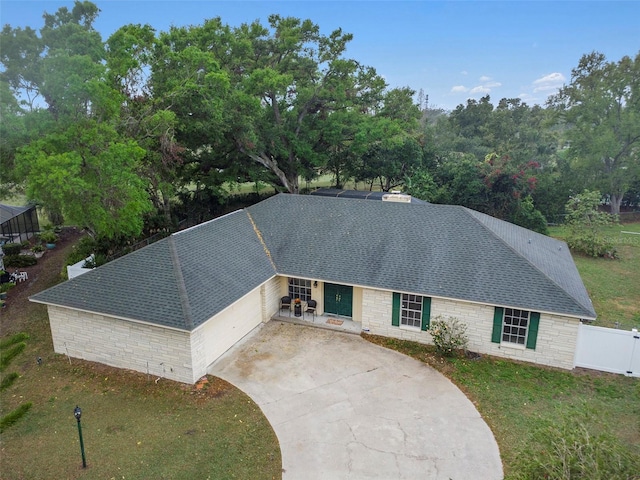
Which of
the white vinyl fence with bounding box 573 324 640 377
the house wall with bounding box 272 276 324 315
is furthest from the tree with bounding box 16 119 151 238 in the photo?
the white vinyl fence with bounding box 573 324 640 377

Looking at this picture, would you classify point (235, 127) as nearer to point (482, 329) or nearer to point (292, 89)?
point (292, 89)

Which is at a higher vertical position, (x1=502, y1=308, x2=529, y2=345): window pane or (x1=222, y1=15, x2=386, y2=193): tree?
(x1=222, y1=15, x2=386, y2=193): tree

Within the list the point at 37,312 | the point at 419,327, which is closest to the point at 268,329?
the point at 419,327

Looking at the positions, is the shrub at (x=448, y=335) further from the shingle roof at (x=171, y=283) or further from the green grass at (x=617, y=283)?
the shingle roof at (x=171, y=283)

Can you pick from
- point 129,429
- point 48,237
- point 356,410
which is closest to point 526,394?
point 356,410

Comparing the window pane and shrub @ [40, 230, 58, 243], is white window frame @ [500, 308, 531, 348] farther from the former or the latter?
shrub @ [40, 230, 58, 243]

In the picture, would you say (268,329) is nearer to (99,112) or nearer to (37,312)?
(37,312)
